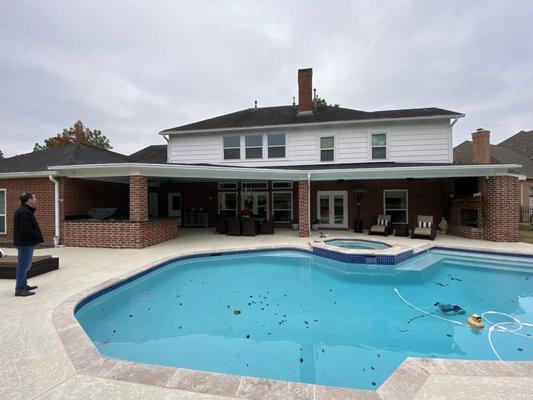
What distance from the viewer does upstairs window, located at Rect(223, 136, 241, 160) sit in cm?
1502

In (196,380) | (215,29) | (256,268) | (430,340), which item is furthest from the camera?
(215,29)

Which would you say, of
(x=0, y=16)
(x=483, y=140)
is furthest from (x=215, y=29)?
(x=483, y=140)

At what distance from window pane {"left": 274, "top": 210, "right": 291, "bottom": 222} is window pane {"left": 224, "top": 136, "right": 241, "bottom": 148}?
4793 mm

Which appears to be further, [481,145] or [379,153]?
[481,145]

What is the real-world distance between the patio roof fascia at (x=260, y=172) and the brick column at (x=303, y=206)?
1.37ft

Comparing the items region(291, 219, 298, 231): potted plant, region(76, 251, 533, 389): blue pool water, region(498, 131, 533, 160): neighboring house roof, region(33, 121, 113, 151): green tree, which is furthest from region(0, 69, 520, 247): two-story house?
region(33, 121, 113, 151): green tree

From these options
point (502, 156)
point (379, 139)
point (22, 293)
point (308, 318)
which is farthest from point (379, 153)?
point (502, 156)

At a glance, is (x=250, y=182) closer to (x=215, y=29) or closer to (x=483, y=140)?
(x=215, y=29)

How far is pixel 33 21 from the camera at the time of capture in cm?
1066

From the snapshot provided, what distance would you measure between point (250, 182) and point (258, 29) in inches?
322

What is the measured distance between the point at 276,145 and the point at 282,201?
3448mm

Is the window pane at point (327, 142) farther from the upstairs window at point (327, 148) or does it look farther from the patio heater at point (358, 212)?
the patio heater at point (358, 212)

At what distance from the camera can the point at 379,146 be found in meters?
13.8

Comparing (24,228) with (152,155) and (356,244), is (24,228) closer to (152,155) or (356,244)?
(356,244)
